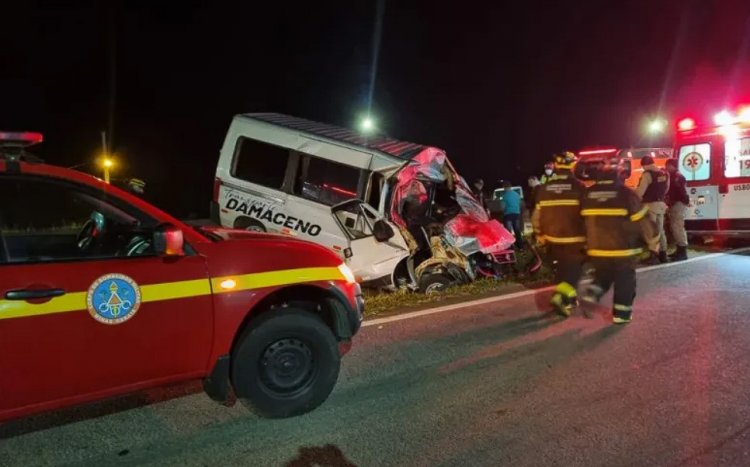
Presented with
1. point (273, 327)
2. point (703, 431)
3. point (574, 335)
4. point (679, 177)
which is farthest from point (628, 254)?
point (679, 177)

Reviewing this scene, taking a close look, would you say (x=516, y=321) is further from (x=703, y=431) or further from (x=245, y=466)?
(x=245, y=466)

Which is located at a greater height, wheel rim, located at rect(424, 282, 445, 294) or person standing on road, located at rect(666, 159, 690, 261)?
person standing on road, located at rect(666, 159, 690, 261)

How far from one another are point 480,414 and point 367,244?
4.41 meters

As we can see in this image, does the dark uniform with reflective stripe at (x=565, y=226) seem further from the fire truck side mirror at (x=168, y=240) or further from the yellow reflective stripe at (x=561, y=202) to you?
the fire truck side mirror at (x=168, y=240)

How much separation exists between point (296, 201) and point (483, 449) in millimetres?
5864

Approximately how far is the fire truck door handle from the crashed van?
5.24m

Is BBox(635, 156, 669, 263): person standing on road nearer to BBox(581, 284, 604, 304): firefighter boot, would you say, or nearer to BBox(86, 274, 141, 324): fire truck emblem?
BBox(581, 284, 604, 304): firefighter boot

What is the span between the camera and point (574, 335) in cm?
584

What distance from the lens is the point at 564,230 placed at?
20.9 feet

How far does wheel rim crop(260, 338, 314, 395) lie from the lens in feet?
13.3

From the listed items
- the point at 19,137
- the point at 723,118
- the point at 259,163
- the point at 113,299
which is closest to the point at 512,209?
the point at 723,118

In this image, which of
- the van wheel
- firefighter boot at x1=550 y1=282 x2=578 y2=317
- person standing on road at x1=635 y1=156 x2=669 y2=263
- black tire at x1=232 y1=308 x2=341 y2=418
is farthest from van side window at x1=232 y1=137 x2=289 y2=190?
person standing on road at x1=635 y1=156 x2=669 y2=263

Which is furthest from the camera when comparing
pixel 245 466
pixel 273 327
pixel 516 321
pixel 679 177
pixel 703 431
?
pixel 679 177

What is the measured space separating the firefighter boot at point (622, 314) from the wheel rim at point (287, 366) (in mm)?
3411
